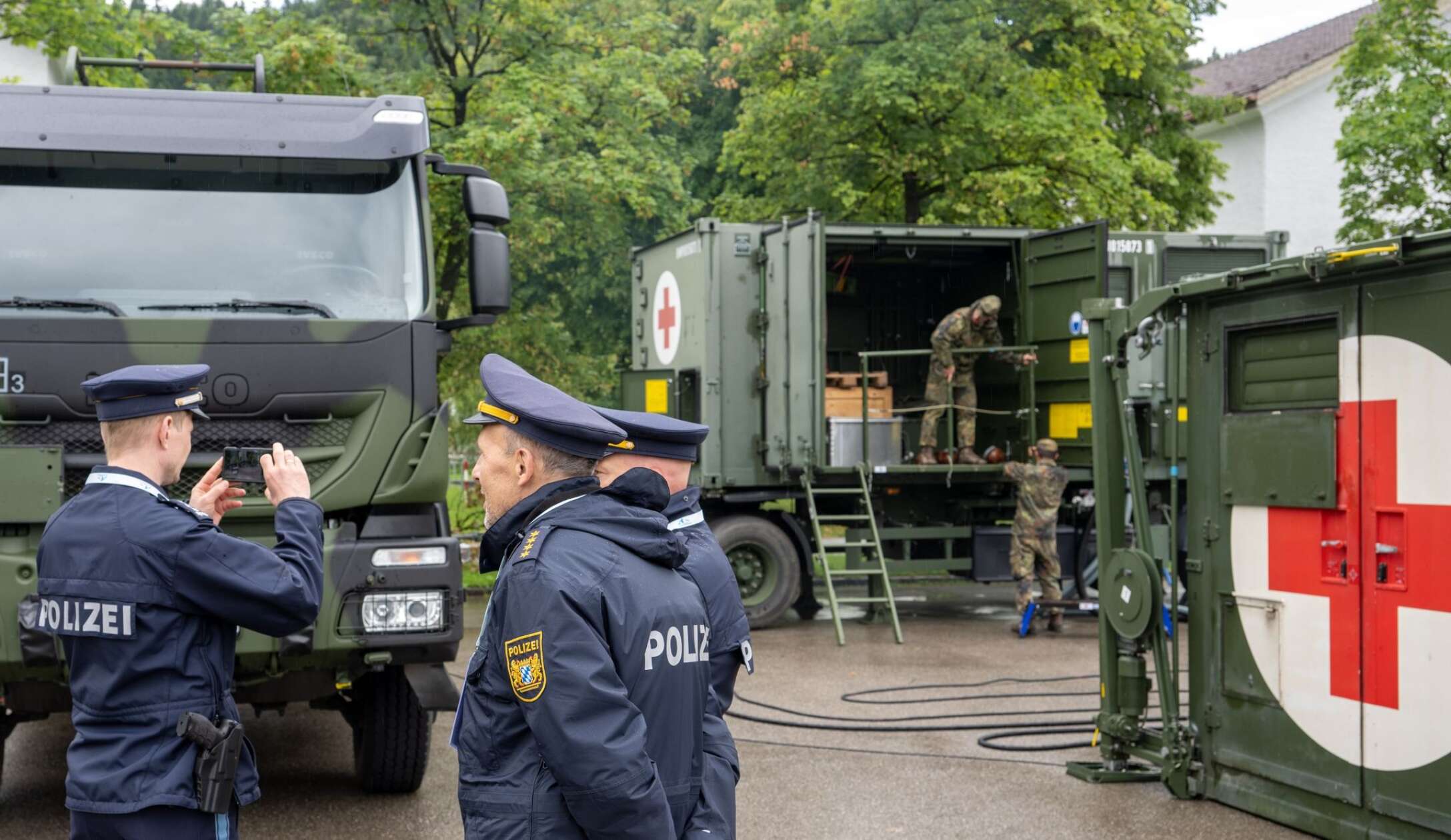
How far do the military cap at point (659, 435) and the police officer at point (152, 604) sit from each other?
873mm

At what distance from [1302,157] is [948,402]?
76.5ft

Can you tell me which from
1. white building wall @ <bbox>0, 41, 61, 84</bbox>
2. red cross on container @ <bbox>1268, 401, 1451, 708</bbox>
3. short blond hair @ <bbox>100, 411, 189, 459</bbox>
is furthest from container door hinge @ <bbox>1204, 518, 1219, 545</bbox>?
white building wall @ <bbox>0, 41, 61, 84</bbox>

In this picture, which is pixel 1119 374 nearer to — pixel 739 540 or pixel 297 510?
pixel 297 510

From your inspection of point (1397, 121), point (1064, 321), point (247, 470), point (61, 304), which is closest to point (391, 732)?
point (247, 470)

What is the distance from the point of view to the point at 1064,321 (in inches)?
520

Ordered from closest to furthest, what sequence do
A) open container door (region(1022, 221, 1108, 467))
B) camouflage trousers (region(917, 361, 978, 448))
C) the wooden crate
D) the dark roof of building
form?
open container door (region(1022, 221, 1108, 467)), the wooden crate, camouflage trousers (region(917, 361, 978, 448)), the dark roof of building

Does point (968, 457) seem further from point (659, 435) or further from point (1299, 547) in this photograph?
point (659, 435)

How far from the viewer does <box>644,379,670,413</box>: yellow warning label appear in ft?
43.9

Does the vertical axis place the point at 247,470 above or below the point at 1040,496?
above

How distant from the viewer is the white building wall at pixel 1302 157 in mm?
33250

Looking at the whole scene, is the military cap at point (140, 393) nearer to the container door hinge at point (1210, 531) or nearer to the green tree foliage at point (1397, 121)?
the container door hinge at point (1210, 531)

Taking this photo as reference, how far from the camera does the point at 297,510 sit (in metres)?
4.02

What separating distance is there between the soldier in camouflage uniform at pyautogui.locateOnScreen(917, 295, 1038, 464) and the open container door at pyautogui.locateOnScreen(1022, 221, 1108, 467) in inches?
9.8

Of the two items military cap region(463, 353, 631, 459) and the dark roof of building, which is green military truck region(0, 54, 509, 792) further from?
the dark roof of building
